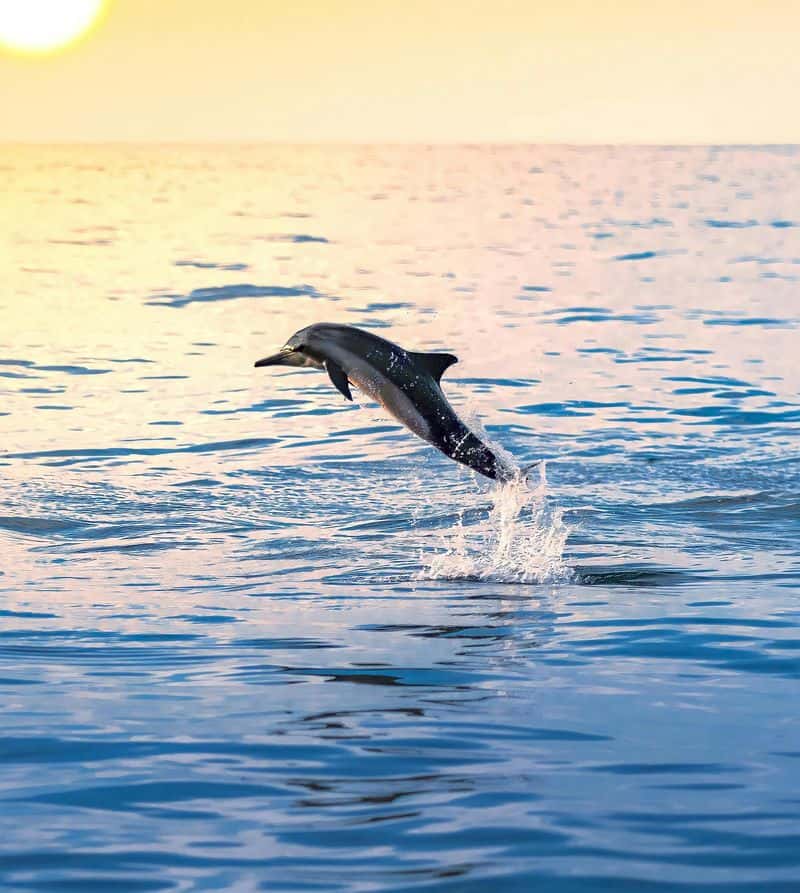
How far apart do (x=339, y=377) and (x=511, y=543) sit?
126 inches

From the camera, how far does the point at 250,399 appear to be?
21.2 metres

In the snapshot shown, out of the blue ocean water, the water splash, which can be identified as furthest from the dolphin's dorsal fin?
the blue ocean water

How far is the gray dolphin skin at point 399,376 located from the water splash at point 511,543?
1.46ft

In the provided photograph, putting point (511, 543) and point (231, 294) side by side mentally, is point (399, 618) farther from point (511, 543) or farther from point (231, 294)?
point (231, 294)

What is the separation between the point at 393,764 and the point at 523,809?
32.4 inches

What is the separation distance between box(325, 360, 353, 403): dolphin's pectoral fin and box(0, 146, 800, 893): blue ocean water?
151 centimetres

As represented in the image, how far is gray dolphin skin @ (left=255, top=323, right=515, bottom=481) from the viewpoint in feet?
33.5

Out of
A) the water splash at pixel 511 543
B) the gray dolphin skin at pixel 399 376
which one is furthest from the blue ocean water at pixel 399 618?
the gray dolphin skin at pixel 399 376

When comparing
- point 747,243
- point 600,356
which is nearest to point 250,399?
point 600,356

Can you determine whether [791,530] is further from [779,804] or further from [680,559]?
[779,804]

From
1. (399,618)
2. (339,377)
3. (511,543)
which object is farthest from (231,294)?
(399,618)

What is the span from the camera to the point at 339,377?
10.1 metres

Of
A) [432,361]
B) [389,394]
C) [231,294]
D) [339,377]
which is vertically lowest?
[389,394]

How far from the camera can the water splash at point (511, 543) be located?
11.5 meters
